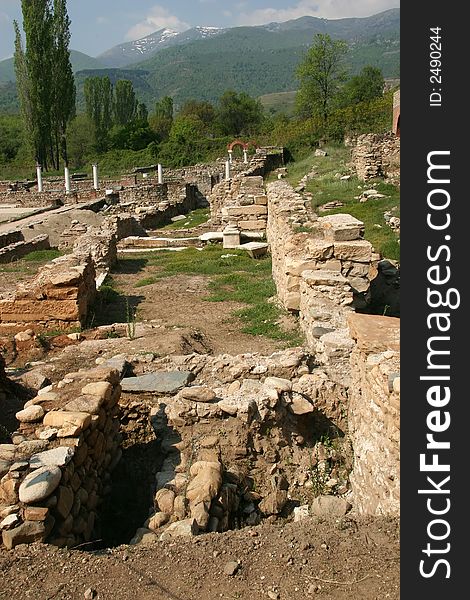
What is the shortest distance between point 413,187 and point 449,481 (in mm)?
1563

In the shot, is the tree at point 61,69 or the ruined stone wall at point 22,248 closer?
the ruined stone wall at point 22,248

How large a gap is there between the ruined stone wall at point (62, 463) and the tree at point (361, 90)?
49415 mm

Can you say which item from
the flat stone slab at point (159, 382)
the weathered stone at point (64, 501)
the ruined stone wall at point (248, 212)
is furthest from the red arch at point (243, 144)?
the weathered stone at point (64, 501)

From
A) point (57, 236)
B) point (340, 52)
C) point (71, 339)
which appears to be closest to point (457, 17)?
point (71, 339)

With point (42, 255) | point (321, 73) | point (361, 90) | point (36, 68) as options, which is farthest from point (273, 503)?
point (361, 90)

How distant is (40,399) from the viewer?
486 centimetres

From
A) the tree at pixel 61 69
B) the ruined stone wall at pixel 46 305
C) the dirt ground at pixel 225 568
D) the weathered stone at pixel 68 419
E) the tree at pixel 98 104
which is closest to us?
the dirt ground at pixel 225 568

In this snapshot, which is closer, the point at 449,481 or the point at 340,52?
the point at 449,481

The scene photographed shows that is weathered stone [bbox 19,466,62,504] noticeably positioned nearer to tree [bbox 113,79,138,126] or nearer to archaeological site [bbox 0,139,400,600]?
archaeological site [bbox 0,139,400,600]

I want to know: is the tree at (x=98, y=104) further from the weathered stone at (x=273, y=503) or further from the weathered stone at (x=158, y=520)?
the weathered stone at (x=158, y=520)

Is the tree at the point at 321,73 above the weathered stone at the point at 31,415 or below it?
above

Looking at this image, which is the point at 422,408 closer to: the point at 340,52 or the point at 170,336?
the point at 170,336

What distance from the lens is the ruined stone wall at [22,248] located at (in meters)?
15.9

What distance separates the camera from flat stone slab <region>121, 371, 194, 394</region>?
5.78m
